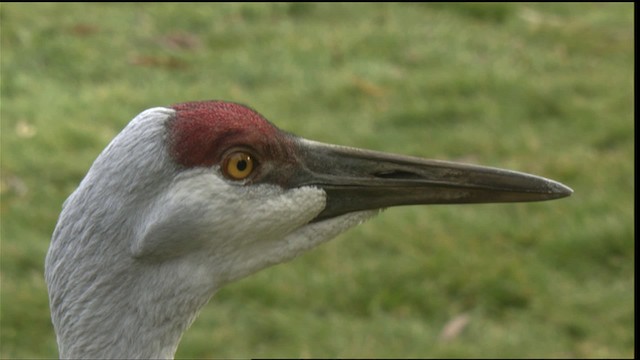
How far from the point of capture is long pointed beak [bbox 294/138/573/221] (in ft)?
9.46

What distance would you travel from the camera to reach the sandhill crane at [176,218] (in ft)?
8.67

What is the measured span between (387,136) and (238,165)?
4.05 m

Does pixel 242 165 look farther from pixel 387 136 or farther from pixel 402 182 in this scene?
pixel 387 136

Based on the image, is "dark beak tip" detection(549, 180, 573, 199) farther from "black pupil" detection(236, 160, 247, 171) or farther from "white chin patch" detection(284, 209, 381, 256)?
"black pupil" detection(236, 160, 247, 171)

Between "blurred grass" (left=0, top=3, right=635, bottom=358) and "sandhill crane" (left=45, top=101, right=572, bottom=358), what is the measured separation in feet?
7.18

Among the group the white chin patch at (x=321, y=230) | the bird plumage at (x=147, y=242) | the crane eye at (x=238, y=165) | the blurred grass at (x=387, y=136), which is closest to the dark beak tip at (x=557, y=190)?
the white chin patch at (x=321, y=230)

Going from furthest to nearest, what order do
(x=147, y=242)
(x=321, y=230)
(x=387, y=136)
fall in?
(x=387, y=136) < (x=321, y=230) < (x=147, y=242)

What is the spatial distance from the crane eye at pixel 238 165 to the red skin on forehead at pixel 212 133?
2 centimetres

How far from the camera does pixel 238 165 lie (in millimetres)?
2723

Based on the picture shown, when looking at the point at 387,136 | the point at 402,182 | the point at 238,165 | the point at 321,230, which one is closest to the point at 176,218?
the point at 238,165

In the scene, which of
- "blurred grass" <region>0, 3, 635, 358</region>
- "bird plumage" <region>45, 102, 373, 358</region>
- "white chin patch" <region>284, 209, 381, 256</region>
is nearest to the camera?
"bird plumage" <region>45, 102, 373, 358</region>

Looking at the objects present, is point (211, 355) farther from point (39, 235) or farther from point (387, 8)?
point (387, 8)

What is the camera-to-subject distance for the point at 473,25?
841 centimetres

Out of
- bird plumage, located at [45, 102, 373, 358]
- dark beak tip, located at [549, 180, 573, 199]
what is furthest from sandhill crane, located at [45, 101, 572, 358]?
dark beak tip, located at [549, 180, 573, 199]
